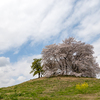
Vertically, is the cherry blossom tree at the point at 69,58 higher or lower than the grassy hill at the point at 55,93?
higher

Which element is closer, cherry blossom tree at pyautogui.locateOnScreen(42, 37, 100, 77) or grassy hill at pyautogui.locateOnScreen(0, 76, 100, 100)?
grassy hill at pyautogui.locateOnScreen(0, 76, 100, 100)

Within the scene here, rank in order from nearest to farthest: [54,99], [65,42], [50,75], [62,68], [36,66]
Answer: [54,99] → [50,75] → [62,68] → [65,42] → [36,66]

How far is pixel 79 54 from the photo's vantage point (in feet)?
116

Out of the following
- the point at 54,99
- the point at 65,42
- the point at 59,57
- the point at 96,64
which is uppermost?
the point at 65,42

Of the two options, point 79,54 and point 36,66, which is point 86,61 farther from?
point 36,66

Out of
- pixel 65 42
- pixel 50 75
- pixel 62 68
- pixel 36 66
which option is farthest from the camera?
pixel 36 66

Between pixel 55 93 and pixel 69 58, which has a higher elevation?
pixel 69 58

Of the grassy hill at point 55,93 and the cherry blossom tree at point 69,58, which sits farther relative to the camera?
the cherry blossom tree at point 69,58

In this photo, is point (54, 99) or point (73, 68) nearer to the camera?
point (54, 99)

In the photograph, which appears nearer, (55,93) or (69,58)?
(55,93)

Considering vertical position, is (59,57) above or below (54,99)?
above

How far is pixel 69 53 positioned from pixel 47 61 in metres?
7.37

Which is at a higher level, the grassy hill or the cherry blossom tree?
the cherry blossom tree

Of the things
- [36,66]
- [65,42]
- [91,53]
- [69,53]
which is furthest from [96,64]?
[36,66]
